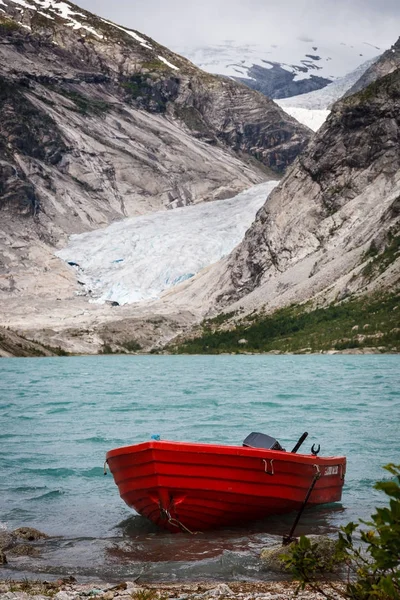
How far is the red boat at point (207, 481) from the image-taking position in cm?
1711

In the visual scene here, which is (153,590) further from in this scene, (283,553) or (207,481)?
(207,481)

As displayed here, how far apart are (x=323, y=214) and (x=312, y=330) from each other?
42652mm

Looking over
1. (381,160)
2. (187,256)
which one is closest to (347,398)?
(381,160)

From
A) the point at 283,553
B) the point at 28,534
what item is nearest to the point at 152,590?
the point at 283,553

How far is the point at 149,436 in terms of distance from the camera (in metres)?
35.9

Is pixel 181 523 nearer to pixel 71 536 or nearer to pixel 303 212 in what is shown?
pixel 71 536

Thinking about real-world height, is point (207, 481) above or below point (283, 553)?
below

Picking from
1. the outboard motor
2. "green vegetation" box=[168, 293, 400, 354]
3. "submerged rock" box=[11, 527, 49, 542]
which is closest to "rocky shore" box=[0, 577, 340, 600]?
"submerged rock" box=[11, 527, 49, 542]

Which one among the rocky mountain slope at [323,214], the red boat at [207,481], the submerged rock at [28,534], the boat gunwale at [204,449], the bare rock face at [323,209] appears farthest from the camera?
the bare rock face at [323,209]

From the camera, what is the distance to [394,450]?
2945 centimetres

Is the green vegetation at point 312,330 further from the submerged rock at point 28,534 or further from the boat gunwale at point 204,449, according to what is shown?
the submerged rock at point 28,534

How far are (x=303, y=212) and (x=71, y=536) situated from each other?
14940 cm

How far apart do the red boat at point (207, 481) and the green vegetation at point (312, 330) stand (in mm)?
95296

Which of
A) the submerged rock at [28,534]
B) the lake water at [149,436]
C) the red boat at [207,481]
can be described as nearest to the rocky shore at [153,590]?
the lake water at [149,436]
